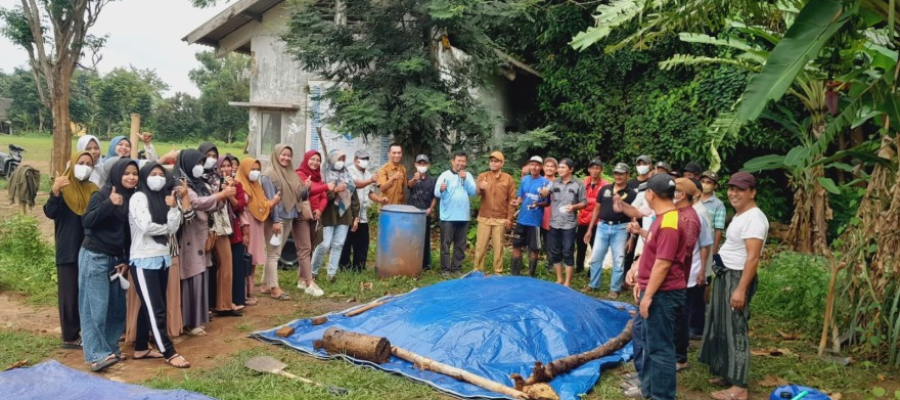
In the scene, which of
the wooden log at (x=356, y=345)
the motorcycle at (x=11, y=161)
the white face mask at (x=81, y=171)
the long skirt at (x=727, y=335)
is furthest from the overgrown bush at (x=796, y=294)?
the motorcycle at (x=11, y=161)

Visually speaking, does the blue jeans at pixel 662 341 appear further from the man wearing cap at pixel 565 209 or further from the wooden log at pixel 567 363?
the man wearing cap at pixel 565 209

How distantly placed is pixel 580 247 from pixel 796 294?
2643 millimetres

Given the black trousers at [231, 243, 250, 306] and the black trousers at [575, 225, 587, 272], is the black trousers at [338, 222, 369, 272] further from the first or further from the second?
the black trousers at [575, 225, 587, 272]

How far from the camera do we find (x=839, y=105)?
529cm

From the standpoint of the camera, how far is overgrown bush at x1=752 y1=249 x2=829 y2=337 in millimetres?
6316

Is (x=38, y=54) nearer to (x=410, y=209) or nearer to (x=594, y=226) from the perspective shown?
(x=410, y=209)

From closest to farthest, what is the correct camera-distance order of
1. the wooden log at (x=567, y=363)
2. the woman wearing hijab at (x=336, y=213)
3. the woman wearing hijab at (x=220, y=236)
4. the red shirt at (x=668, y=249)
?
the red shirt at (x=668, y=249), the wooden log at (x=567, y=363), the woman wearing hijab at (x=220, y=236), the woman wearing hijab at (x=336, y=213)

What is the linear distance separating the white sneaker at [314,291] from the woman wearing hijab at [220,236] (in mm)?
987

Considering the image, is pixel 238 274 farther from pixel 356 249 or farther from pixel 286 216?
pixel 356 249

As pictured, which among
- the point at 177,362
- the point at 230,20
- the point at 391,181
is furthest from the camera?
the point at 230,20

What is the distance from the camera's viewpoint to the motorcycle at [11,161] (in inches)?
758

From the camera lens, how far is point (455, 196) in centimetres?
829

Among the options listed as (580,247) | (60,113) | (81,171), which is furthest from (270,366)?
(60,113)

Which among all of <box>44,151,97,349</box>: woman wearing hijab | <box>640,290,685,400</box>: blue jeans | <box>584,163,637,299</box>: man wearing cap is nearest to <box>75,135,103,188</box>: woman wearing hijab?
<box>44,151,97,349</box>: woman wearing hijab
